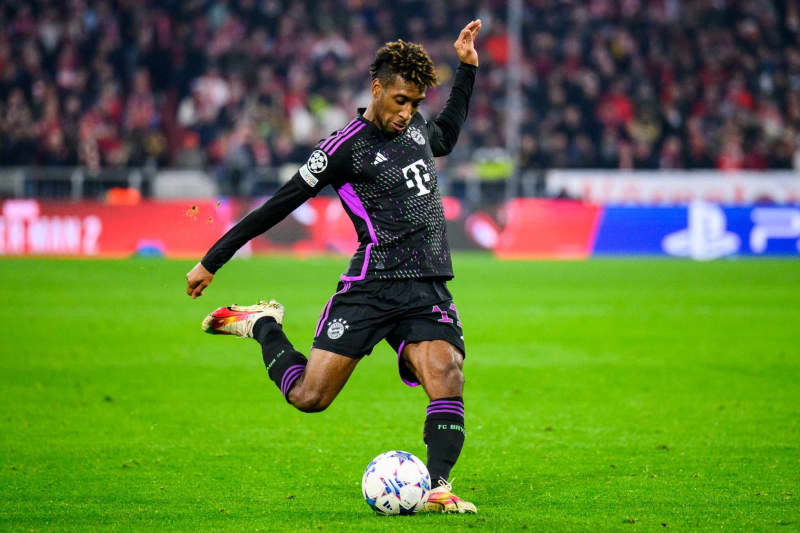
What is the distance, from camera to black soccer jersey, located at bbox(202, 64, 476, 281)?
5.41 meters

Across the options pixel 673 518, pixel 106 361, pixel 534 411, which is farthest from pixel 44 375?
pixel 673 518

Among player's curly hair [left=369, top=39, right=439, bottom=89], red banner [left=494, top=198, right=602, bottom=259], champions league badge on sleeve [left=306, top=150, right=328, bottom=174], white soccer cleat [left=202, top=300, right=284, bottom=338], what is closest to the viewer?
player's curly hair [left=369, top=39, right=439, bottom=89]

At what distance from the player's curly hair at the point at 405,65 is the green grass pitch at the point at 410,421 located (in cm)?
199

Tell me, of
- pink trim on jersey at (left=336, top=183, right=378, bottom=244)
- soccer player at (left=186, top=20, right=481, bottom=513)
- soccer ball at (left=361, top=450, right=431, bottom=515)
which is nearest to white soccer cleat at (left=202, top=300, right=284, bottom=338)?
soccer player at (left=186, top=20, right=481, bottom=513)

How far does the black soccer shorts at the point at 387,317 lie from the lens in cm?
541

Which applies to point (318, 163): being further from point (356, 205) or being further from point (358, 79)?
point (358, 79)

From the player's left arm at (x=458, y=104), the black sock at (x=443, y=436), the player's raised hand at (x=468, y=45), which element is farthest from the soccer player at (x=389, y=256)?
the player's raised hand at (x=468, y=45)

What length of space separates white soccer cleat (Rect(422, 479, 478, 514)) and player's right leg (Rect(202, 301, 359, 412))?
2.23 ft

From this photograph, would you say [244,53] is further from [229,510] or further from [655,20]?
[229,510]

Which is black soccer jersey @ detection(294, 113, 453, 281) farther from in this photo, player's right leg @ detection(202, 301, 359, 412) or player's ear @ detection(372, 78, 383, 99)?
player's right leg @ detection(202, 301, 359, 412)

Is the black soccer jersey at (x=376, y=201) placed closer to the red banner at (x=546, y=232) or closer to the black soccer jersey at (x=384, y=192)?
the black soccer jersey at (x=384, y=192)

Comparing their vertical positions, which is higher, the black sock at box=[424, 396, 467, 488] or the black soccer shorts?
the black soccer shorts

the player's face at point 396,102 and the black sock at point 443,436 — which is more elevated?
the player's face at point 396,102

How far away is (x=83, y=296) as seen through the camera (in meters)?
15.7
